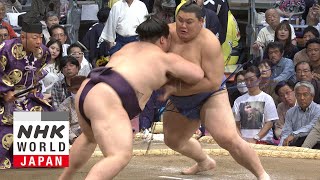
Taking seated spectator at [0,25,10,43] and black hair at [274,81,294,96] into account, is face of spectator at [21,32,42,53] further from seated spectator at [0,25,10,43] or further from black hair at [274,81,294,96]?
black hair at [274,81,294,96]

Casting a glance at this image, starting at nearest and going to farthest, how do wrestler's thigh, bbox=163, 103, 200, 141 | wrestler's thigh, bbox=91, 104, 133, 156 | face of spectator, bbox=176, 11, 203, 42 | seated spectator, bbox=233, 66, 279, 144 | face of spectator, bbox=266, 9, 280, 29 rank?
wrestler's thigh, bbox=91, 104, 133, 156 → face of spectator, bbox=176, 11, 203, 42 → wrestler's thigh, bbox=163, 103, 200, 141 → seated spectator, bbox=233, 66, 279, 144 → face of spectator, bbox=266, 9, 280, 29

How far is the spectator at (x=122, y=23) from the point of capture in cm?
787

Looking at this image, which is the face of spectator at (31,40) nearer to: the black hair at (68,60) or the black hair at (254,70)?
the black hair at (68,60)

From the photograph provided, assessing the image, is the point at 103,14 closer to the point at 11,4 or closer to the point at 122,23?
the point at 122,23

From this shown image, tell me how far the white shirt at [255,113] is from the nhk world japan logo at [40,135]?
185 centimetres

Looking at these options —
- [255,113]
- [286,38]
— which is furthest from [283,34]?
[255,113]

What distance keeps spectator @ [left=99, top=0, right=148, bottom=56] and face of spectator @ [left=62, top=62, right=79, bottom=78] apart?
1.03m

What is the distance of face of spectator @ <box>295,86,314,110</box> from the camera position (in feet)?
21.5

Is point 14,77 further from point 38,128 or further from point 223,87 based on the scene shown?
point 223,87

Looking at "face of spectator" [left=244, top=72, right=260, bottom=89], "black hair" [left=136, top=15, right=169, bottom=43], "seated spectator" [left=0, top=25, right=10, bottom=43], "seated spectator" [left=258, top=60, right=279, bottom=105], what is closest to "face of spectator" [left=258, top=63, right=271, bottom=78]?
"seated spectator" [left=258, top=60, right=279, bottom=105]

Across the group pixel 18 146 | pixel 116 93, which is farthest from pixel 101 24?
pixel 116 93

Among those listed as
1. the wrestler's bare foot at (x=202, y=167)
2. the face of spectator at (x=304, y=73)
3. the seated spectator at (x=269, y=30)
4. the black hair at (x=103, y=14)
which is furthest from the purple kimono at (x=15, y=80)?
the seated spectator at (x=269, y=30)

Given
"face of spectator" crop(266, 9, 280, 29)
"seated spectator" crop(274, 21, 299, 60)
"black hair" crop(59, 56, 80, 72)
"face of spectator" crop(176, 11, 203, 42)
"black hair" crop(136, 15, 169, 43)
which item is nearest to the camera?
"black hair" crop(136, 15, 169, 43)

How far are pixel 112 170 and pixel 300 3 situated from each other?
466 centimetres
